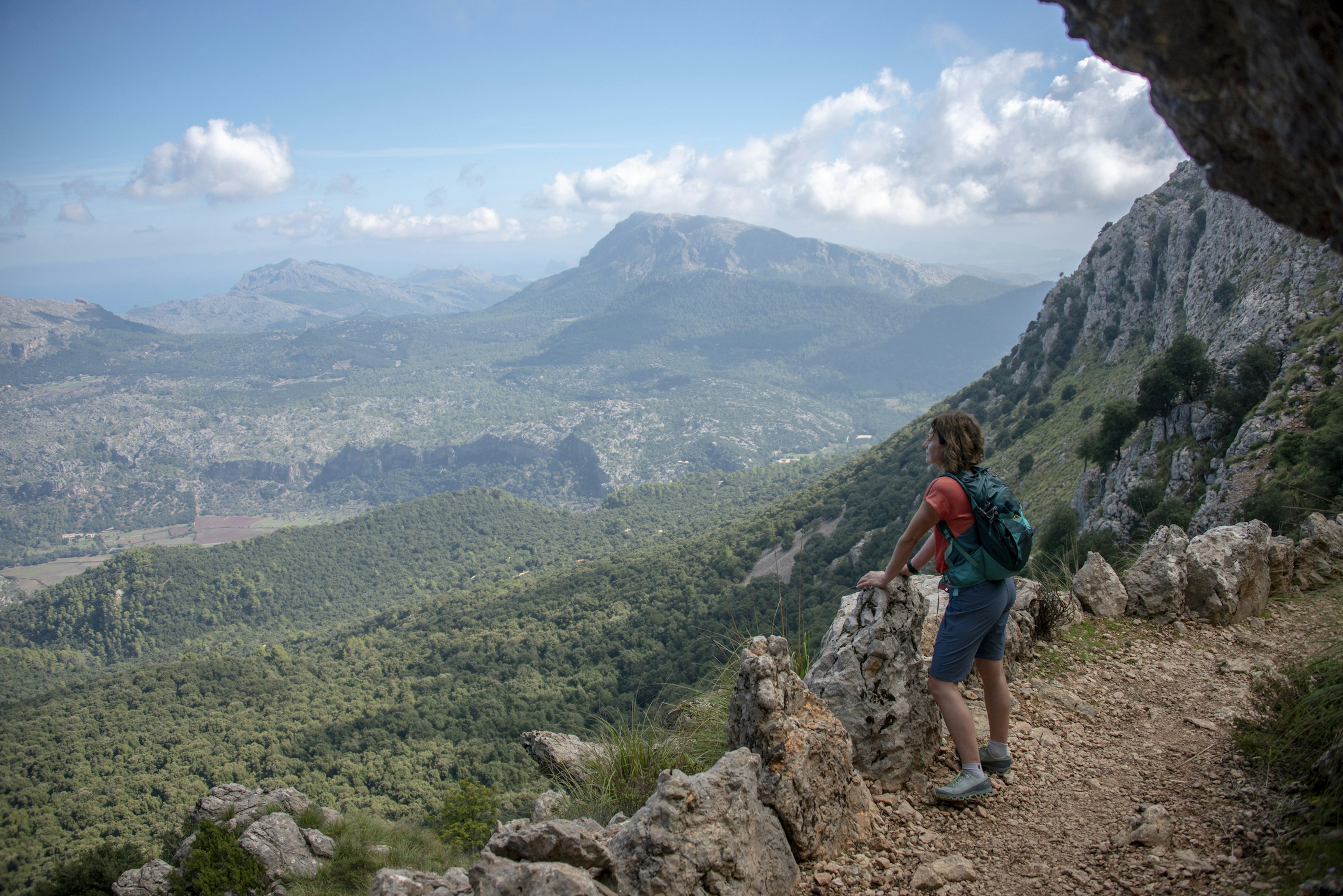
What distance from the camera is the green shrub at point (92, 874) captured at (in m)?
12.2

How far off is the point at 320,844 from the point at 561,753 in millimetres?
6356

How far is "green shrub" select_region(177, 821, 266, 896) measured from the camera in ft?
28.6

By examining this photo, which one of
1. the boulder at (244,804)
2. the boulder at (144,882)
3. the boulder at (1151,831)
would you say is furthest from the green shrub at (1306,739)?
the boulder at (144,882)

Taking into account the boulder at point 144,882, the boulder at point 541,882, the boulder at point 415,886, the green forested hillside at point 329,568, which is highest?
the boulder at point 541,882

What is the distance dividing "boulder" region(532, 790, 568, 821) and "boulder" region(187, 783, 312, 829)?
382 inches

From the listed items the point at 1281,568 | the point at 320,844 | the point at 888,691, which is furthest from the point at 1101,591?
the point at 320,844

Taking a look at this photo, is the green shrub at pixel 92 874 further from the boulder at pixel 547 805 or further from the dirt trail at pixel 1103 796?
the dirt trail at pixel 1103 796

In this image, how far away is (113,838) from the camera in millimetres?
27922

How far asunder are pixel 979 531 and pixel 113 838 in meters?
39.5

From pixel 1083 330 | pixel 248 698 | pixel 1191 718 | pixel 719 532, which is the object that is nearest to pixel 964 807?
pixel 1191 718

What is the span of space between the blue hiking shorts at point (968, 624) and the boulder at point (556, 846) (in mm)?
2583

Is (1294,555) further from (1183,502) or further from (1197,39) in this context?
(1183,502)

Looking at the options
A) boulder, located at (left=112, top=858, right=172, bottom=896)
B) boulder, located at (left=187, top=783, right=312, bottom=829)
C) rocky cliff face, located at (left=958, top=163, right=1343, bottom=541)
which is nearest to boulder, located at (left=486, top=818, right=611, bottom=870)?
boulder, located at (left=187, top=783, right=312, bottom=829)

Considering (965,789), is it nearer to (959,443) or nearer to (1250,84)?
(959,443)
